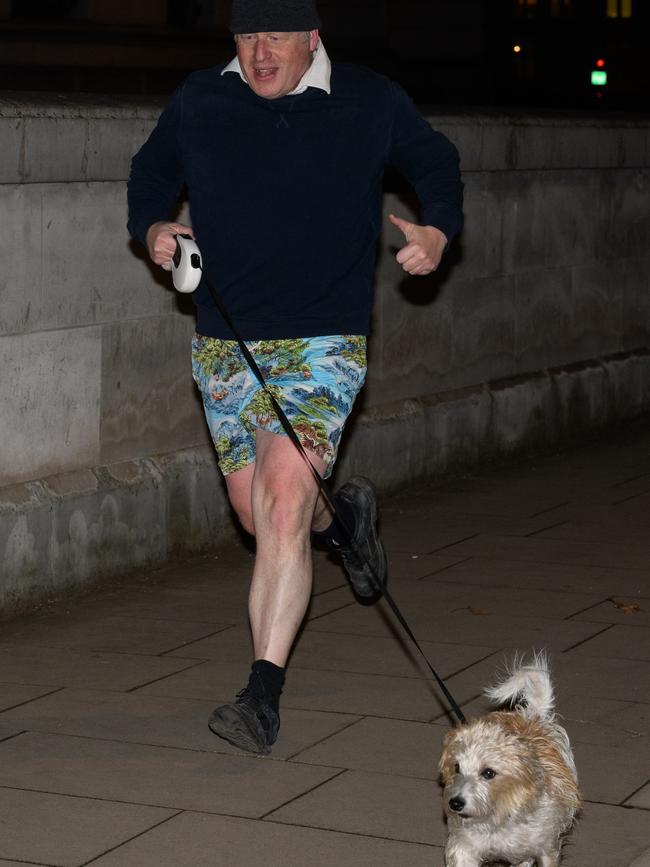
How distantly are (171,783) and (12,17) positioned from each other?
25.6 metres

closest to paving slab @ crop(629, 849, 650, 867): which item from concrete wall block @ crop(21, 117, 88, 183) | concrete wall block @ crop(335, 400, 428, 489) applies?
concrete wall block @ crop(21, 117, 88, 183)

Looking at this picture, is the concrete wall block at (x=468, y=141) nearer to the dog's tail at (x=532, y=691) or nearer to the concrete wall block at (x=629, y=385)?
the concrete wall block at (x=629, y=385)

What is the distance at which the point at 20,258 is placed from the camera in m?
7.10

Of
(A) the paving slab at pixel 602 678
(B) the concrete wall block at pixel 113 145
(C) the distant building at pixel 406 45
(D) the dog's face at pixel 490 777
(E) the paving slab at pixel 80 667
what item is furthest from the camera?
(C) the distant building at pixel 406 45

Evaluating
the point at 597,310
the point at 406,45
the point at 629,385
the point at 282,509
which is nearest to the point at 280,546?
the point at 282,509

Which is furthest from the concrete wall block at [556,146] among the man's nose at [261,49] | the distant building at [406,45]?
the distant building at [406,45]

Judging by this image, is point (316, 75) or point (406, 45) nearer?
point (316, 75)

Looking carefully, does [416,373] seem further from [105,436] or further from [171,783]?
[171,783]

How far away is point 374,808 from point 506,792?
91 centimetres

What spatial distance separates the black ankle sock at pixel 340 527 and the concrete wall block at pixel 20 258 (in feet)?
4.56

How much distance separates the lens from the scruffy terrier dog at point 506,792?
4.07 metres

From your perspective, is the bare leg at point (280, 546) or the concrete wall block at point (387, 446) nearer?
the bare leg at point (280, 546)

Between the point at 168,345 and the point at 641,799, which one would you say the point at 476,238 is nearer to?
the point at 168,345

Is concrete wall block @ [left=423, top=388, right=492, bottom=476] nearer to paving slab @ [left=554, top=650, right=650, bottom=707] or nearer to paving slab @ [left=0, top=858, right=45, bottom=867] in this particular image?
paving slab @ [left=554, top=650, right=650, bottom=707]
